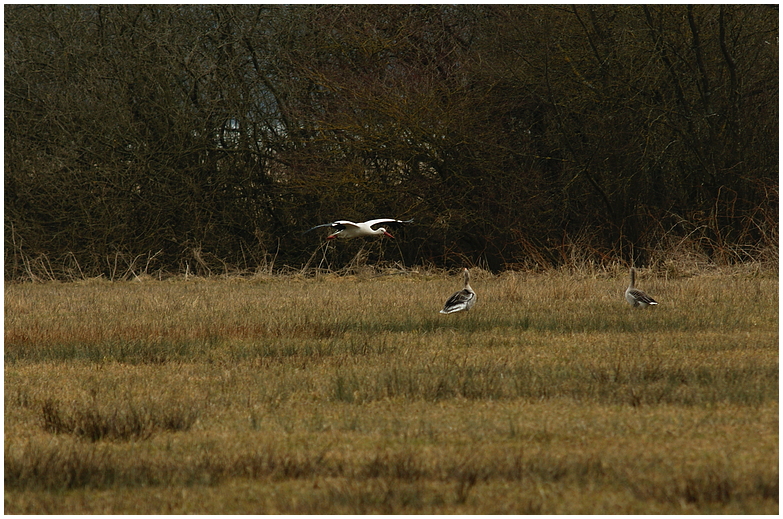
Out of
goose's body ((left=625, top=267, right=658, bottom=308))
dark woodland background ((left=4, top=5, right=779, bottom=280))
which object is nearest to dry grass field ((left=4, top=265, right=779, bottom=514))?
goose's body ((left=625, top=267, right=658, bottom=308))

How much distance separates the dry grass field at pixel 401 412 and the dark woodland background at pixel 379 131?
Result: 1168 cm

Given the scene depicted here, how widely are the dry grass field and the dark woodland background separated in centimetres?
1168

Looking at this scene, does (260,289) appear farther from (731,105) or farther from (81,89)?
(731,105)

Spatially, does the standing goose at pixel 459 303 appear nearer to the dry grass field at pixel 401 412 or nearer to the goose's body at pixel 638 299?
the dry grass field at pixel 401 412

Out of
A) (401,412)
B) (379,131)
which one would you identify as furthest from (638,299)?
(379,131)

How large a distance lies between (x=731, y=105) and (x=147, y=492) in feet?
69.1

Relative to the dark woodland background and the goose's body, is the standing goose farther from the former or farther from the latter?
the dark woodland background

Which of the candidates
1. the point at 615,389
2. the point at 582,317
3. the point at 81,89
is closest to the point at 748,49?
the point at 582,317

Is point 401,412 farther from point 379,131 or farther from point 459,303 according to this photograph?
point 379,131

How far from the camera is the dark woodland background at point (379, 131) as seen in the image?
79.4ft

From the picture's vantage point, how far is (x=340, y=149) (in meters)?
26.1

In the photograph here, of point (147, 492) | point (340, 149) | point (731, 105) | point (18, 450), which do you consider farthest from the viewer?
point (340, 149)

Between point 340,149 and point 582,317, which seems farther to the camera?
point 340,149

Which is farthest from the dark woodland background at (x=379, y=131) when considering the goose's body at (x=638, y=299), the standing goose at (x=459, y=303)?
the standing goose at (x=459, y=303)
